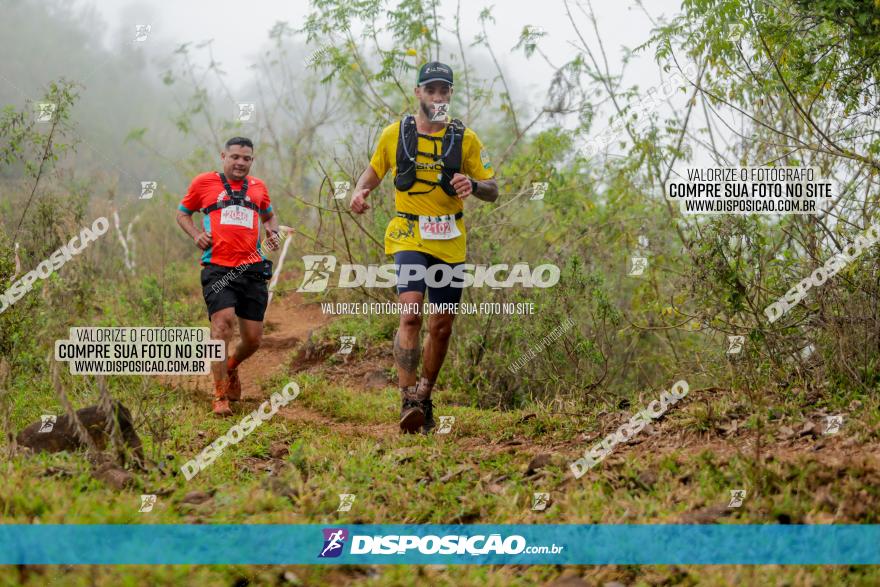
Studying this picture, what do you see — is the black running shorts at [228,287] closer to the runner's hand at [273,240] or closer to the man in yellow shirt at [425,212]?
the runner's hand at [273,240]

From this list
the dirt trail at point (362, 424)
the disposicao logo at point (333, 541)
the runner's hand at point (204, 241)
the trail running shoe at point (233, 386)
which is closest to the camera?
the disposicao logo at point (333, 541)

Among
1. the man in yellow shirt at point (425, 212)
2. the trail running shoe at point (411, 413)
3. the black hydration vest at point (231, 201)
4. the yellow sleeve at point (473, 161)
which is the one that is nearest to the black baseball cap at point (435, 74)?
the man in yellow shirt at point (425, 212)

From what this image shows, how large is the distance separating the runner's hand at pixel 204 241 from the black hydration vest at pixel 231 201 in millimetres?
237

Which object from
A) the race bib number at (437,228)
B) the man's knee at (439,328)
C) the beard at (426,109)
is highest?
the beard at (426,109)

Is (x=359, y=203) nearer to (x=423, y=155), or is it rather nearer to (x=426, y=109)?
(x=423, y=155)

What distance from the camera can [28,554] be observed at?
10.2ft

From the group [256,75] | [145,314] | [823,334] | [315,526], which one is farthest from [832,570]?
[256,75]

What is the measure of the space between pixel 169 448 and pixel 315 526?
82.0 inches

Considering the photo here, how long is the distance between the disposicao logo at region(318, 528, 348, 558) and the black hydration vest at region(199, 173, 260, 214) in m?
3.90

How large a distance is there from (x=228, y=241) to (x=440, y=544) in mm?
3887

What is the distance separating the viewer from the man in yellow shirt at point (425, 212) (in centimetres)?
577

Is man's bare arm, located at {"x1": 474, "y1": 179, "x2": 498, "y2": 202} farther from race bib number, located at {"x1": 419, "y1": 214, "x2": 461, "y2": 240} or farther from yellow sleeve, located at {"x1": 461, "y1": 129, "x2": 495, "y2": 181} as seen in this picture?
race bib number, located at {"x1": 419, "y1": 214, "x2": 461, "y2": 240}

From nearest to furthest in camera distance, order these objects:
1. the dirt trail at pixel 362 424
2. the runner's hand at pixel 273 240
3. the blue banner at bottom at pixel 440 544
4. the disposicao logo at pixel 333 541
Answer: the blue banner at bottom at pixel 440 544
the disposicao logo at pixel 333 541
the dirt trail at pixel 362 424
the runner's hand at pixel 273 240

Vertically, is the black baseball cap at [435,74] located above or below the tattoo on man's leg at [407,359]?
above
